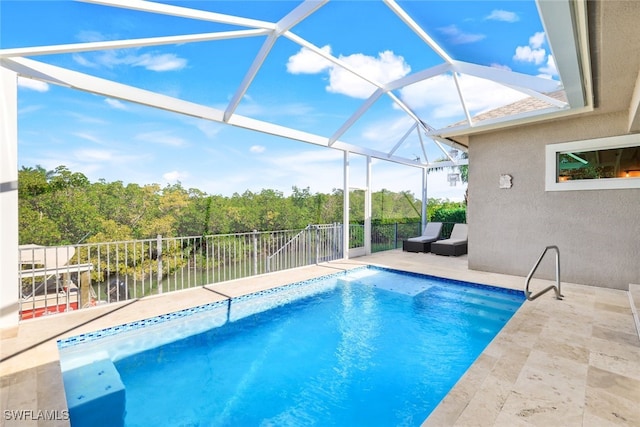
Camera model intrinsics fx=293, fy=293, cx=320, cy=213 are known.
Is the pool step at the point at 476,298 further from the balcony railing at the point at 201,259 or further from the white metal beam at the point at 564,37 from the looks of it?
the white metal beam at the point at 564,37

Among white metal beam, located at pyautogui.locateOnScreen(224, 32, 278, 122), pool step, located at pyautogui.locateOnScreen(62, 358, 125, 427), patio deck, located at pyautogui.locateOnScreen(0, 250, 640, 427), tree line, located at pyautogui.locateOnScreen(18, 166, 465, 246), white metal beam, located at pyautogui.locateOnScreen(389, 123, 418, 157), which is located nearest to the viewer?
patio deck, located at pyautogui.locateOnScreen(0, 250, 640, 427)

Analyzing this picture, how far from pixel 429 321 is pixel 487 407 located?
8.58ft

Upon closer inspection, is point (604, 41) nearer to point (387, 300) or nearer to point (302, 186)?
point (387, 300)

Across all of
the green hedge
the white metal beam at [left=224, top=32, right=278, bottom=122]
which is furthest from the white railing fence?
the green hedge

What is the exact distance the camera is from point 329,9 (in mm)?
4527

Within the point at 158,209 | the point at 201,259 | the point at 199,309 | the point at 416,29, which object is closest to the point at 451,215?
the point at 416,29

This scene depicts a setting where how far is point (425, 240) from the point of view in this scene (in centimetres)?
1042

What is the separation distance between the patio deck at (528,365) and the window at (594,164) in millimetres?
2057

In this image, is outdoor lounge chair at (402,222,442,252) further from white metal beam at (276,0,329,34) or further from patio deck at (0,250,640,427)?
white metal beam at (276,0,329,34)

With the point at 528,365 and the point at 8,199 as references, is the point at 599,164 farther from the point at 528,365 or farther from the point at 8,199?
the point at 8,199

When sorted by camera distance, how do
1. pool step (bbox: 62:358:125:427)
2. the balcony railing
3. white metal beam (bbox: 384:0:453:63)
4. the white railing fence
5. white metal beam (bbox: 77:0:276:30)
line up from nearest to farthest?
pool step (bbox: 62:358:125:427), white metal beam (bbox: 77:0:276:30), white metal beam (bbox: 384:0:453:63), the balcony railing, the white railing fence

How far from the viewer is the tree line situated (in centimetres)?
812

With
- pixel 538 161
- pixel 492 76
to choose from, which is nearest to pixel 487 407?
pixel 492 76

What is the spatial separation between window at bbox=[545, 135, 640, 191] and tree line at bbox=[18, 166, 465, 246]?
17.0ft
